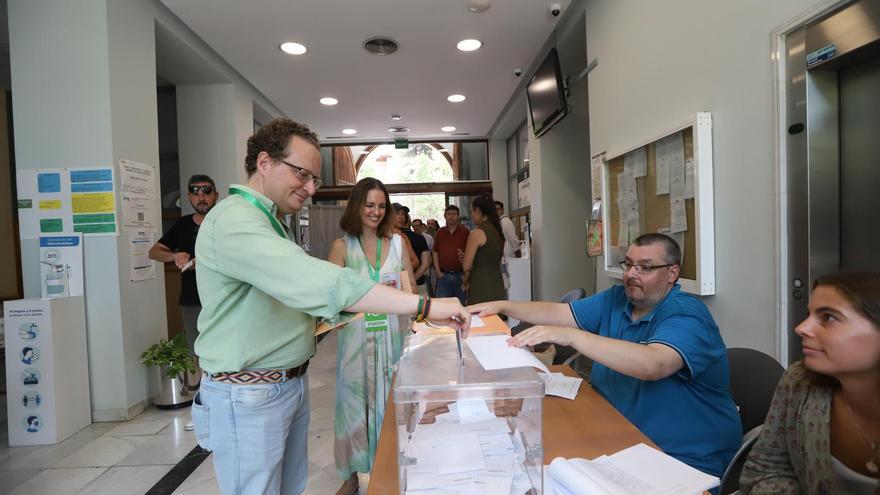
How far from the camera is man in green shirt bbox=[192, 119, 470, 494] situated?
3.60 ft

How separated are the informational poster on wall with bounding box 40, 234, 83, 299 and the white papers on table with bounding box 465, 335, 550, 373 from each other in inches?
123

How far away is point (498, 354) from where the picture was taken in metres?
1.10

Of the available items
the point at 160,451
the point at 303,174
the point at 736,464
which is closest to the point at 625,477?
the point at 736,464

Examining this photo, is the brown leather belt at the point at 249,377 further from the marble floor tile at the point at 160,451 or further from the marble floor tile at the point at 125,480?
the marble floor tile at the point at 160,451

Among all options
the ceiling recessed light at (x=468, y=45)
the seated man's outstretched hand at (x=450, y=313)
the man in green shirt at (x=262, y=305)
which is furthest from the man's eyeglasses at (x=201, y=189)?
the seated man's outstretched hand at (x=450, y=313)

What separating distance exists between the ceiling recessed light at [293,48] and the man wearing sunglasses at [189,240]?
5.51 ft

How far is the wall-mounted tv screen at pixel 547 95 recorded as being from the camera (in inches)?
150

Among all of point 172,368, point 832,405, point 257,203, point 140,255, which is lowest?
point 172,368

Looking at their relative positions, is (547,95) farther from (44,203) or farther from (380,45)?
(44,203)

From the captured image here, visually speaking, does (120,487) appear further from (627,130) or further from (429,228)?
(429,228)

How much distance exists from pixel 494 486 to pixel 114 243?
10.7 ft

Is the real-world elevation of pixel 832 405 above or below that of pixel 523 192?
below

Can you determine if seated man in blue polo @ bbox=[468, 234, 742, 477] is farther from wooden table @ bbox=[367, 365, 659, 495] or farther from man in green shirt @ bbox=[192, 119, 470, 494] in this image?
man in green shirt @ bbox=[192, 119, 470, 494]

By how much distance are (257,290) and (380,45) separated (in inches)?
146
